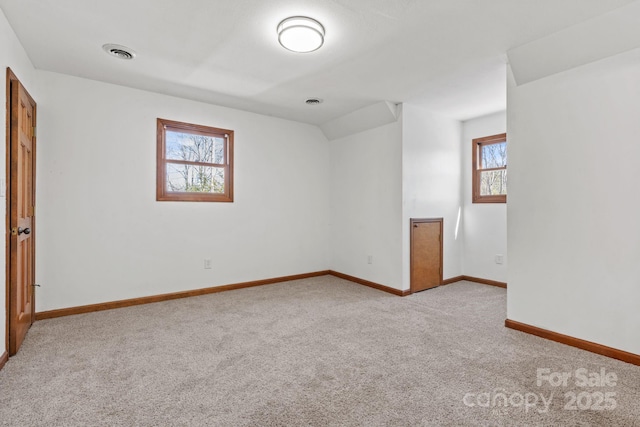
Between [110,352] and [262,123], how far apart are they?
333 cm

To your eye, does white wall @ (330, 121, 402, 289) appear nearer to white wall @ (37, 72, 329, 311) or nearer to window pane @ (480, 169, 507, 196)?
white wall @ (37, 72, 329, 311)

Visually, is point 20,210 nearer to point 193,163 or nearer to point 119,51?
point 119,51

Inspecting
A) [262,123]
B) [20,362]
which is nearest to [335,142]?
[262,123]

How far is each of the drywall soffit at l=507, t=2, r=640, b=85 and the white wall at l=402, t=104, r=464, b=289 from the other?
4.90ft

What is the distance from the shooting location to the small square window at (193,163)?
3.89m

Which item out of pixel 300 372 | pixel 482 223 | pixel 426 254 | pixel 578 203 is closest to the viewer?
pixel 300 372

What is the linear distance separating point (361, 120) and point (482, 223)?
90.1 inches

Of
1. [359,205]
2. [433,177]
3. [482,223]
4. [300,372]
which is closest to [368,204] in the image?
[359,205]

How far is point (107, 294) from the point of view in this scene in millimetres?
3523

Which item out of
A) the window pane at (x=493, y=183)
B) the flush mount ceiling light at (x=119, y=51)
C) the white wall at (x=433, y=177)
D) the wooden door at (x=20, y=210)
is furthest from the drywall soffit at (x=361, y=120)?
the wooden door at (x=20, y=210)

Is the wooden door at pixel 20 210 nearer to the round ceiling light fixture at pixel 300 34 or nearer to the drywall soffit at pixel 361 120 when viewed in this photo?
the round ceiling light fixture at pixel 300 34

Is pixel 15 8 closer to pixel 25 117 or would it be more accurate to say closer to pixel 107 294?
pixel 25 117

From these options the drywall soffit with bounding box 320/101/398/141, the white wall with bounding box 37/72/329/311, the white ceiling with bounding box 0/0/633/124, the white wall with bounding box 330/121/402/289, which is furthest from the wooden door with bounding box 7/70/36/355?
the white wall with bounding box 330/121/402/289

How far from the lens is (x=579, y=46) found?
7.84ft
